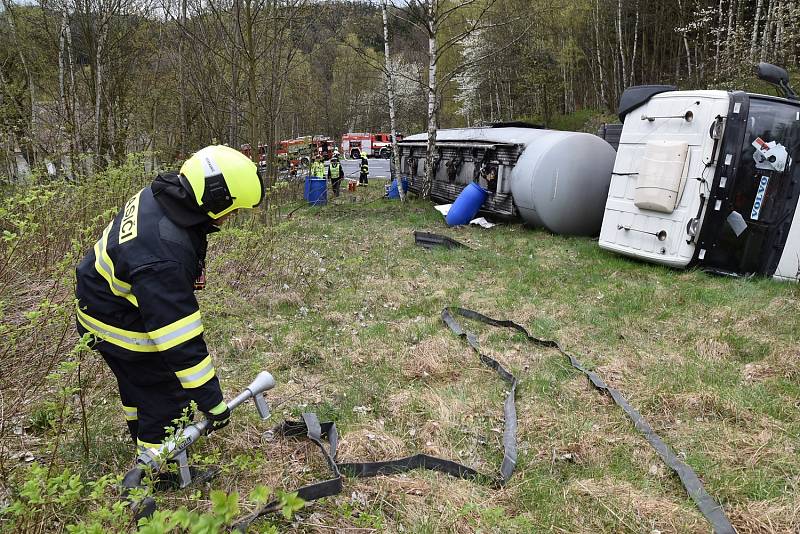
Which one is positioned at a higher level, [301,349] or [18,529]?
[18,529]

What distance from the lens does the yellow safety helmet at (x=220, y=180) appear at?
243cm

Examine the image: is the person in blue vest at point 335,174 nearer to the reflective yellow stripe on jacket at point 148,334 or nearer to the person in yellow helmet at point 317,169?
the person in yellow helmet at point 317,169

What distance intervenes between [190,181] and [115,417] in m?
2.06

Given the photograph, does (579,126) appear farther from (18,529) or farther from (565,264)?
(18,529)

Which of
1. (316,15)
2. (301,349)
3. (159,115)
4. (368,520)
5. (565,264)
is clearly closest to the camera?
(368,520)

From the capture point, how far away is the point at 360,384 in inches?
170

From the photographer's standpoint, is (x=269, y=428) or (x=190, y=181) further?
(x=269, y=428)

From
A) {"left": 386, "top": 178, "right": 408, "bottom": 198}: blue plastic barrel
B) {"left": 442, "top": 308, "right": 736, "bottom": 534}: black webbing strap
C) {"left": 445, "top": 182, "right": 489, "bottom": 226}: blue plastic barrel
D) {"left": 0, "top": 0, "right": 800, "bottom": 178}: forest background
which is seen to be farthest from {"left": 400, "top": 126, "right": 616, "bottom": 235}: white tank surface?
{"left": 386, "top": 178, "right": 408, "bottom": 198}: blue plastic barrel

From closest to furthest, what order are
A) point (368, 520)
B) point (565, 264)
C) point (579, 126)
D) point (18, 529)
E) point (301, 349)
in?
point (18, 529) → point (368, 520) → point (301, 349) → point (565, 264) → point (579, 126)

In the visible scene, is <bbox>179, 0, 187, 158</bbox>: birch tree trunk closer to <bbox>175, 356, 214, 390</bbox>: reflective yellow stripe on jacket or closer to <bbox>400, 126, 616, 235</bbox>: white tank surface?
<bbox>400, 126, 616, 235</bbox>: white tank surface

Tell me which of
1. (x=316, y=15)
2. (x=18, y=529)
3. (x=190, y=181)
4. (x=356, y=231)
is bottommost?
(x=356, y=231)

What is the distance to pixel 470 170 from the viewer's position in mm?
12289

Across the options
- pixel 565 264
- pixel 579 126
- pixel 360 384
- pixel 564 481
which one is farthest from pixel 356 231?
pixel 579 126

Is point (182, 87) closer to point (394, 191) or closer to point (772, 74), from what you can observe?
point (394, 191)
